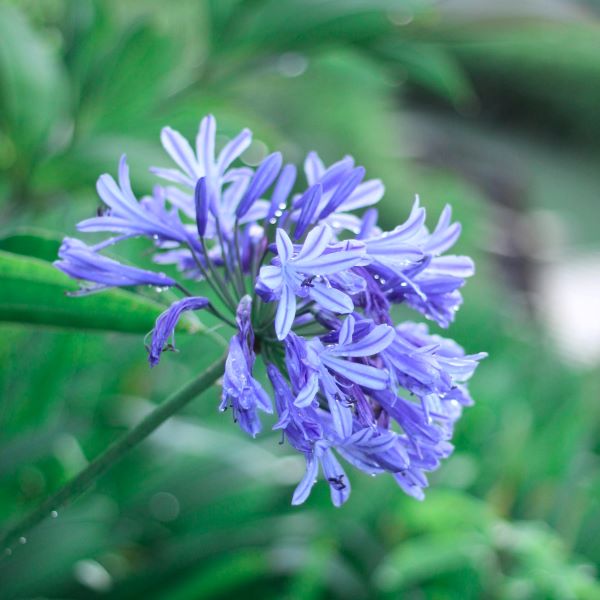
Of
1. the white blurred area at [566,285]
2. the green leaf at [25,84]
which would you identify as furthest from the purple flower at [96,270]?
the white blurred area at [566,285]

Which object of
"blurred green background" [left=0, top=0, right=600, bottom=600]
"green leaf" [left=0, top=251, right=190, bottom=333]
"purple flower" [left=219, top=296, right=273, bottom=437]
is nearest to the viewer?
"purple flower" [left=219, top=296, right=273, bottom=437]

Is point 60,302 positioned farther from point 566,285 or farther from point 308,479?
point 566,285

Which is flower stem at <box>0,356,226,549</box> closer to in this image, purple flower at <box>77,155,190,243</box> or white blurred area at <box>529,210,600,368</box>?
purple flower at <box>77,155,190,243</box>

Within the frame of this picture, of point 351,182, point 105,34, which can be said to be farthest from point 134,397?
point 351,182

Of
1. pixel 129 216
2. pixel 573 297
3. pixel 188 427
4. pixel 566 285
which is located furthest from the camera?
pixel 566 285

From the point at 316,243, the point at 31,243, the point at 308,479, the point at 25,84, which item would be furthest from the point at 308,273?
the point at 25,84

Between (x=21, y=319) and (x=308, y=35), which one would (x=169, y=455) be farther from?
(x=308, y=35)

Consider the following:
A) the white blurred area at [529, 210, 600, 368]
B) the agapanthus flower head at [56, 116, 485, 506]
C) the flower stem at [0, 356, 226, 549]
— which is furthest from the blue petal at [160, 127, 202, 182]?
the white blurred area at [529, 210, 600, 368]
